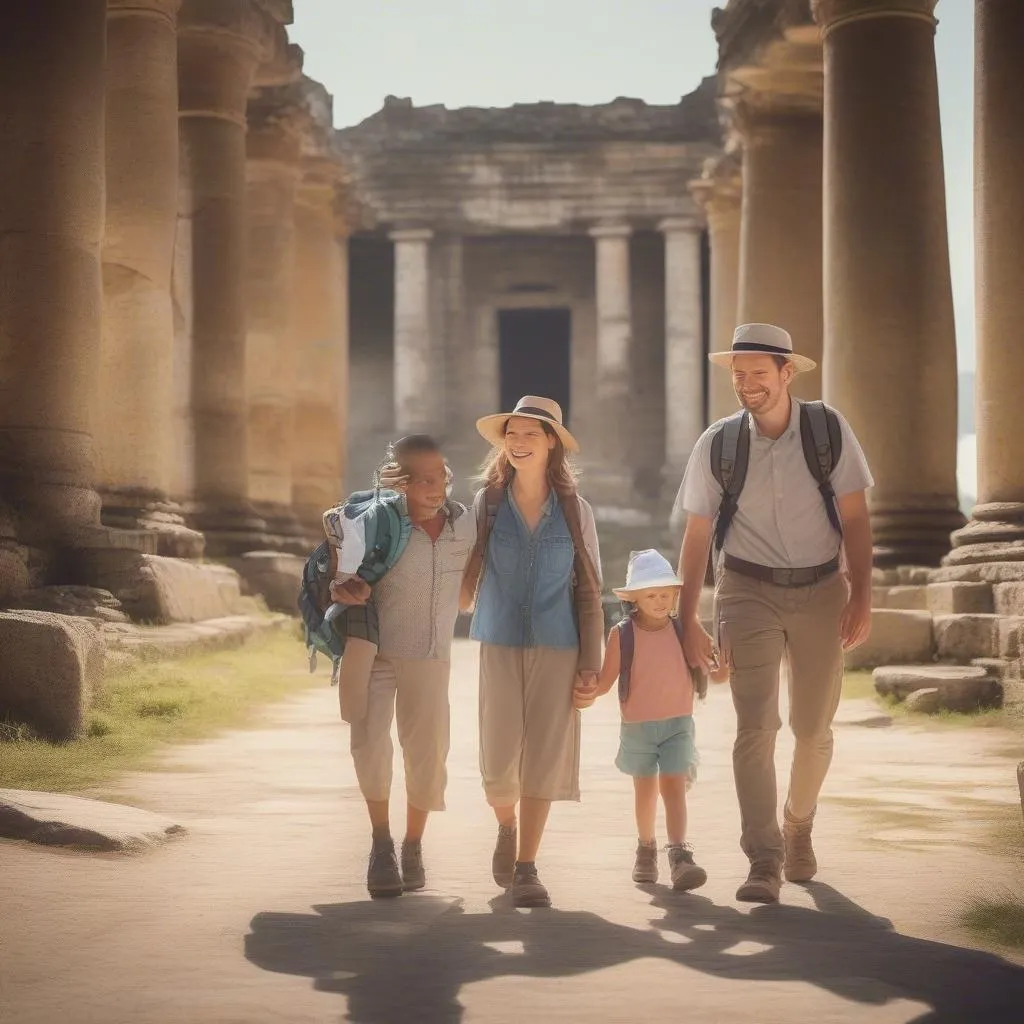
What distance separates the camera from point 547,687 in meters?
5.96

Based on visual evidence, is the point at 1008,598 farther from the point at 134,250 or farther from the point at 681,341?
the point at 681,341

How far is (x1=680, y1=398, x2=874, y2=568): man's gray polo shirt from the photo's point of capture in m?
6.02

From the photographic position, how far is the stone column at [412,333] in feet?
132

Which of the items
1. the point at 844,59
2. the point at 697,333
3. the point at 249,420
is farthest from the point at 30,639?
the point at 697,333

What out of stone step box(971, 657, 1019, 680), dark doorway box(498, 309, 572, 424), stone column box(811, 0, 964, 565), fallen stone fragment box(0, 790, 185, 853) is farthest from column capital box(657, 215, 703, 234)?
fallen stone fragment box(0, 790, 185, 853)

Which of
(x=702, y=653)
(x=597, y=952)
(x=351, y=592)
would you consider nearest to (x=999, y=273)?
(x=702, y=653)

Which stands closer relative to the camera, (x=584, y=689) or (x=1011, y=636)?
(x=584, y=689)

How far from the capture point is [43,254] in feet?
43.7

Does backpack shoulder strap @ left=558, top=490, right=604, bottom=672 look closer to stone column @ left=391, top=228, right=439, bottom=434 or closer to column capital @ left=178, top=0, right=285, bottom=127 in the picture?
column capital @ left=178, top=0, right=285, bottom=127

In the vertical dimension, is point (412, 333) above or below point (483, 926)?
above

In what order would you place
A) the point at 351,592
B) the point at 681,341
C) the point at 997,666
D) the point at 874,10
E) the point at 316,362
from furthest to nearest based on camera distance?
the point at 681,341
the point at 316,362
the point at 874,10
the point at 997,666
the point at 351,592

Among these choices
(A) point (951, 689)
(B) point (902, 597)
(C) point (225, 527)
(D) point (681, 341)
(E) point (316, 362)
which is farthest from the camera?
(D) point (681, 341)

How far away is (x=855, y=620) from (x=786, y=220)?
15536 millimetres

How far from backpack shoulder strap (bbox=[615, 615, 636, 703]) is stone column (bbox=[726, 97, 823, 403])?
1486cm
